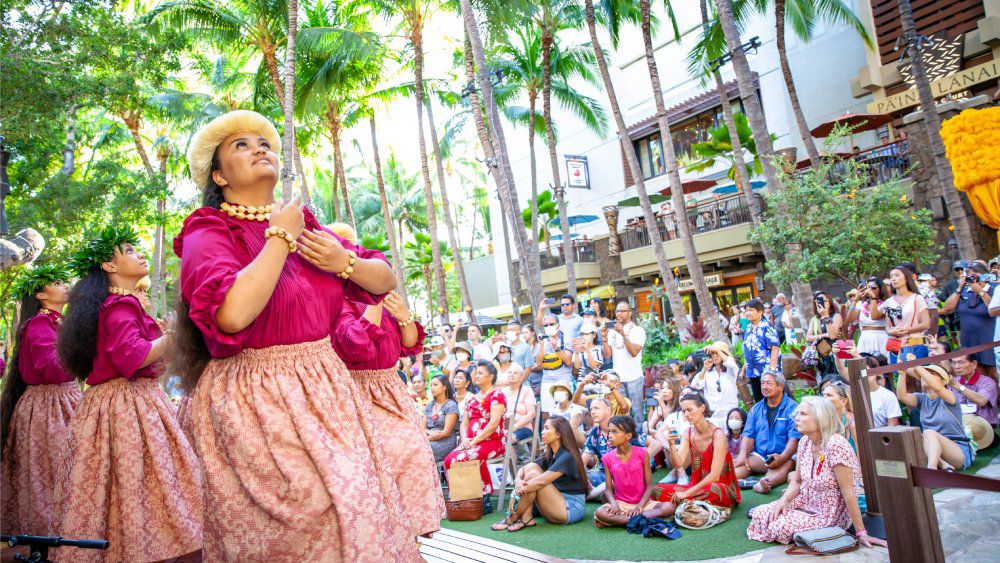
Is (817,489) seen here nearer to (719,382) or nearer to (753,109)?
(719,382)

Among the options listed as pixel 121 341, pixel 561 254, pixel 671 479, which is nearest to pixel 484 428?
pixel 671 479

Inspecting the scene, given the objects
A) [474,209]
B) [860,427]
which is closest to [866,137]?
[860,427]

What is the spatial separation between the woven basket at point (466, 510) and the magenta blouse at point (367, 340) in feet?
12.6

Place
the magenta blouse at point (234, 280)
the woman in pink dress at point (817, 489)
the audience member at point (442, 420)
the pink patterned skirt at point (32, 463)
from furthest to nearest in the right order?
1. the audience member at point (442, 420)
2. the woman in pink dress at point (817, 489)
3. the pink patterned skirt at point (32, 463)
4. the magenta blouse at point (234, 280)

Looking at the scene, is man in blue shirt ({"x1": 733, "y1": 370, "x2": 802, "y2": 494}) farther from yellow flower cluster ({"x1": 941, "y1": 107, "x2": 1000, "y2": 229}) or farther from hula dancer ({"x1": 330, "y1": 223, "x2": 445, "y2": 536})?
yellow flower cluster ({"x1": 941, "y1": 107, "x2": 1000, "y2": 229})

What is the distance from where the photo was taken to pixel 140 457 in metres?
3.29

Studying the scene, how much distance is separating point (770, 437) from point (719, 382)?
951 millimetres

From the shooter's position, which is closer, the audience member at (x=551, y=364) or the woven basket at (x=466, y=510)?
the woven basket at (x=466, y=510)

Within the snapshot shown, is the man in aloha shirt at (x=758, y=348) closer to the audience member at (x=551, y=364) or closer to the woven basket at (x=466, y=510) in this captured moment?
the audience member at (x=551, y=364)

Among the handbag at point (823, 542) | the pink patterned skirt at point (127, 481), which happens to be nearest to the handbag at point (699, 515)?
the handbag at point (823, 542)

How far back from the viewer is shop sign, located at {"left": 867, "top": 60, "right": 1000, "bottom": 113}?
49.0 feet

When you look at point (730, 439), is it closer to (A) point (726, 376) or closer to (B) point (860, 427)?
(A) point (726, 376)

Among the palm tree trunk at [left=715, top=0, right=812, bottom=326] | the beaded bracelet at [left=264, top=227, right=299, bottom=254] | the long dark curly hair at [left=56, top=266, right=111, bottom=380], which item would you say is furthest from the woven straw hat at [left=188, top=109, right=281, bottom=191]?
the palm tree trunk at [left=715, top=0, right=812, bottom=326]

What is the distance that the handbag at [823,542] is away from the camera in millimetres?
4277
